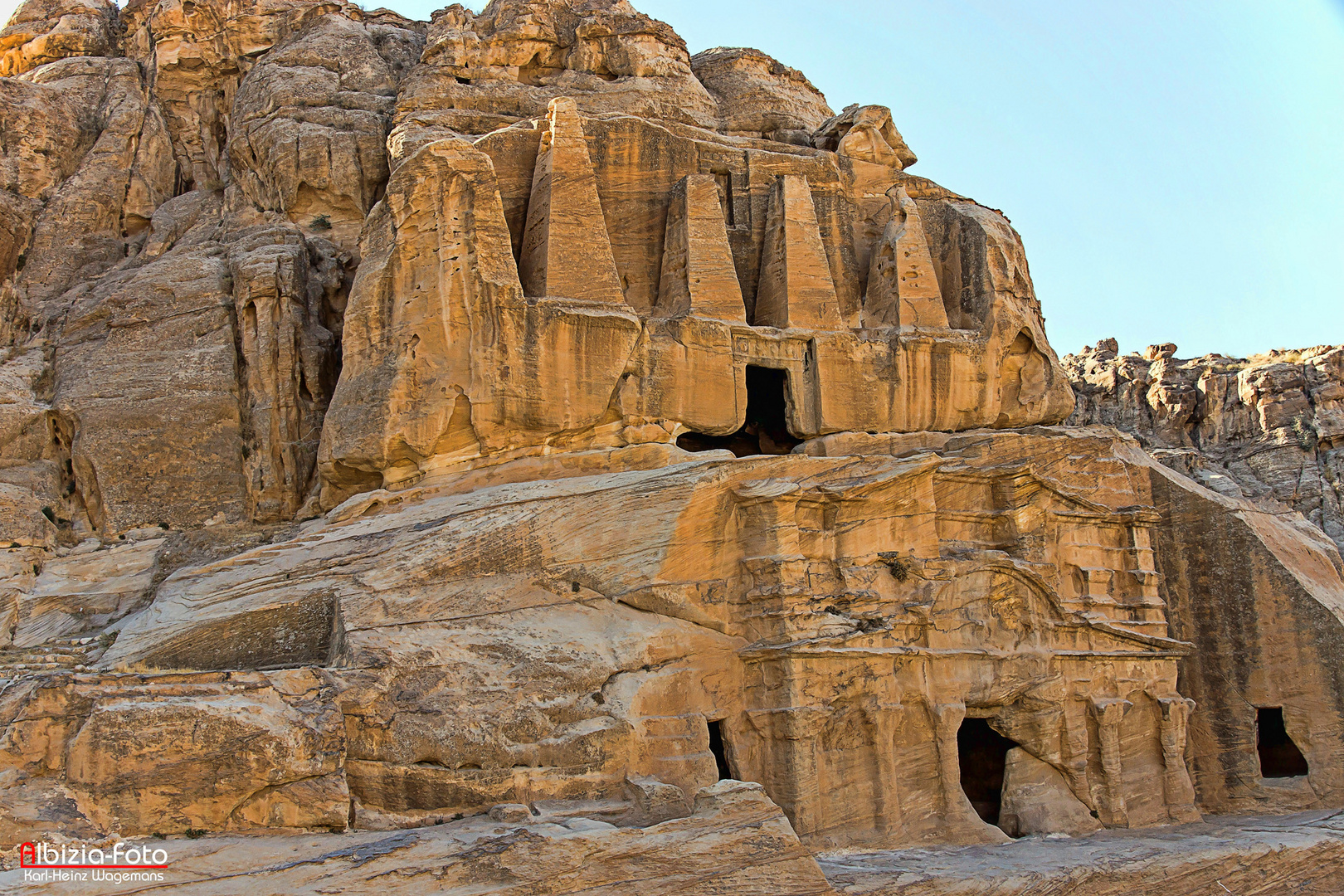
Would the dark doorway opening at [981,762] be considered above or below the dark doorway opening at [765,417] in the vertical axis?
below

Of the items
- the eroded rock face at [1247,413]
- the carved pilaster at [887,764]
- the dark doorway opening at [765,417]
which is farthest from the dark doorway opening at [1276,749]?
the eroded rock face at [1247,413]

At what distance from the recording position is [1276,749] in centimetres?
2883

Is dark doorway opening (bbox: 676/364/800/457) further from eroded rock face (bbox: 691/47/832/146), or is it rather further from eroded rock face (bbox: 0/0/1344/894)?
eroded rock face (bbox: 691/47/832/146)

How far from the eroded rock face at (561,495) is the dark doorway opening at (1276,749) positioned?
0.07 metres

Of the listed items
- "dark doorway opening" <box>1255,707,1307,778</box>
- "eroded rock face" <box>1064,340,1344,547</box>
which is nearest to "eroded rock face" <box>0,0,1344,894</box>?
"dark doorway opening" <box>1255,707,1307,778</box>

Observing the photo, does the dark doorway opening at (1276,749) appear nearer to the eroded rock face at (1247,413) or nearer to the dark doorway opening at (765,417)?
the dark doorway opening at (765,417)

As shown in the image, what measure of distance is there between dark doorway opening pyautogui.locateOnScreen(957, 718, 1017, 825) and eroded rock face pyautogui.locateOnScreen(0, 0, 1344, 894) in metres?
0.17

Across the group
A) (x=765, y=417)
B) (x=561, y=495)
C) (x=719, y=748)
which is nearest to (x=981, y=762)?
(x=719, y=748)

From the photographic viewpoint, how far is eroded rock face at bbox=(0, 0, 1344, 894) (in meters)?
17.7

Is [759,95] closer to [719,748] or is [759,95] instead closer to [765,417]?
[765,417]

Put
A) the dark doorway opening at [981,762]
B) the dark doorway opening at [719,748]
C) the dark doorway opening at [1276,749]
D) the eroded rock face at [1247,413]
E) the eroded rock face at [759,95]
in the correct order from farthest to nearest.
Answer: the eroded rock face at [1247,413]
the eroded rock face at [759,95]
the dark doorway opening at [1276,749]
the dark doorway opening at [981,762]
the dark doorway opening at [719,748]

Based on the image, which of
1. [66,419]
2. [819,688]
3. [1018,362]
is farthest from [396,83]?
[819,688]

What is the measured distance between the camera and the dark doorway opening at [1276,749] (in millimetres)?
28391

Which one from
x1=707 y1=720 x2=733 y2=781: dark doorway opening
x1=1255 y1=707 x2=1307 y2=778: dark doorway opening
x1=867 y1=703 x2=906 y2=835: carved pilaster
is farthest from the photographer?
x1=1255 y1=707 x2=1307 y2=778: dark doorway opening
